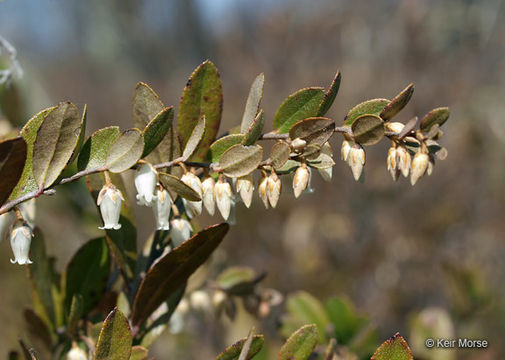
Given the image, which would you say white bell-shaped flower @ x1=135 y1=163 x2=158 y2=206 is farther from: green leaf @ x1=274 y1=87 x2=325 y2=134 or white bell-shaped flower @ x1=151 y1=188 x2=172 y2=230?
green leaf @ x1=274 y1=87 x2=325 y2=134

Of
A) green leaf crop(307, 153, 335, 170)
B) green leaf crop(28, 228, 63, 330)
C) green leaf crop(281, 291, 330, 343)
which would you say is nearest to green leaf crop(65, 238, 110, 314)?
green leaf crop(28, 228, 63, 330)

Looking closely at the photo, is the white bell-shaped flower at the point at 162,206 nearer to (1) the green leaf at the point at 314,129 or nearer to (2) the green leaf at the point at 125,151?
(2) the green leaf at the point at 125,151

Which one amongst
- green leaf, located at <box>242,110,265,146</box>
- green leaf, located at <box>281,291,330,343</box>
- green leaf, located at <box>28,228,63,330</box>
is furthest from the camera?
green leaf, located at <box>281,291,330,343</box>

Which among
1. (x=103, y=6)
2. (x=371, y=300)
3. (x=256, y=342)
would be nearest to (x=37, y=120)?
(x=256, y=342)

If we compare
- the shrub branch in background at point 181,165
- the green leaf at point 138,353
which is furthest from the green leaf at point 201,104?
the green leaf at point 138,353

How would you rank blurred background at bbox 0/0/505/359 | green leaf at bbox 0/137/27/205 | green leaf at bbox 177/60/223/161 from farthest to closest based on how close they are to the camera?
blurred background at bbox 0/0/505/359 < green leaf at bbox 177/60/223/161 < green leaf at bbox 0/137/27/205

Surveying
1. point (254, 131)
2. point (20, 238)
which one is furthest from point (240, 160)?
point (20, 238)
